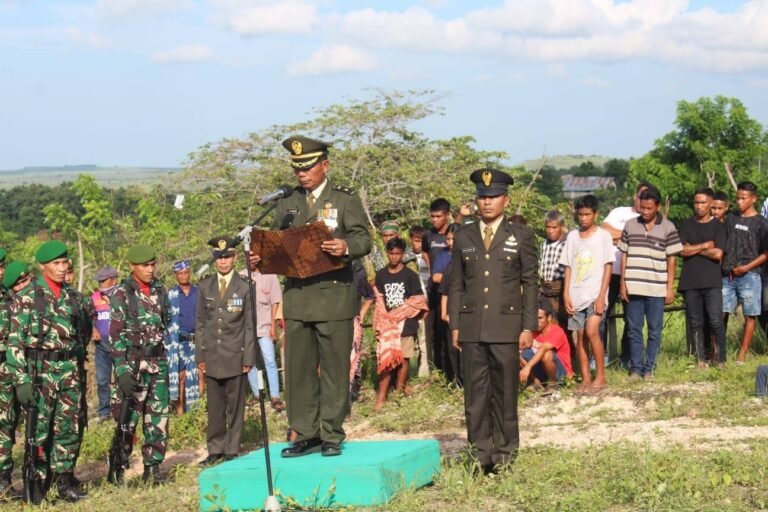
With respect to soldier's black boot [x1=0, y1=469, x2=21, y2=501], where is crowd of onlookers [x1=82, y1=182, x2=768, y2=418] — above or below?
above

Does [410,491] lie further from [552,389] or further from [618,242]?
[618,242]

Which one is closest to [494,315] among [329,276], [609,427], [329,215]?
[329,276]

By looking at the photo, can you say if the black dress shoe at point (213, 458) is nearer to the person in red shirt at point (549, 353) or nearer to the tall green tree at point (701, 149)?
the person in red shirt at point (549, 353)

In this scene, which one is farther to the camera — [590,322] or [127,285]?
[590,322]

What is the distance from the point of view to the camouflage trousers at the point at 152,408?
9.18m

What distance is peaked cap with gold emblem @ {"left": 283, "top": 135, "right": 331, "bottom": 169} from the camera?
6977 millimetres

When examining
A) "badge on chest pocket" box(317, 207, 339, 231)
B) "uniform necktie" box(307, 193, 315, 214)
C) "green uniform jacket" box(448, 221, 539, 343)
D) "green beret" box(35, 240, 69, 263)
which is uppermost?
"uniform necktie" box(307, 193, 315, 214)

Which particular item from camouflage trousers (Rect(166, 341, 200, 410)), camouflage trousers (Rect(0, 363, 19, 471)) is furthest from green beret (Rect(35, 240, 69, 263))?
camouflage trousers (Rect(166, 341, 200, 410))

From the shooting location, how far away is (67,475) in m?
8.87

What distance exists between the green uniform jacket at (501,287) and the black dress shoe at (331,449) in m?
1.28

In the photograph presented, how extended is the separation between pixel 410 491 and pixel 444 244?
17.2 feet

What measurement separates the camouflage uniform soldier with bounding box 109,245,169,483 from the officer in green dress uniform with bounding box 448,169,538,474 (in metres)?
2.97

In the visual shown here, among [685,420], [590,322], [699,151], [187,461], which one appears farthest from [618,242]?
[699,151]

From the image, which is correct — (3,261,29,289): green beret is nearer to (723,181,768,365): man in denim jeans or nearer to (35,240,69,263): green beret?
(35,240,69,263): green beret
